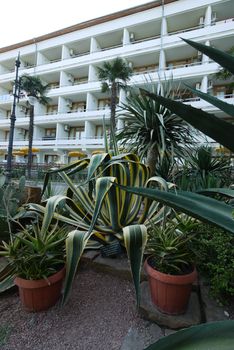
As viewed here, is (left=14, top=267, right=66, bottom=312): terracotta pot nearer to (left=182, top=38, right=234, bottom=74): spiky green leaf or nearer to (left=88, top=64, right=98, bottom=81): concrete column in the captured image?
(left=182, top=38, right=234, bottom=74): spiky green leaf

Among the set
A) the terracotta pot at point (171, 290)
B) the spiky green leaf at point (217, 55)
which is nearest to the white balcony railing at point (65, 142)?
the terracotta pot at point (171, 290)

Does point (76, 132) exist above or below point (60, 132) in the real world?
above

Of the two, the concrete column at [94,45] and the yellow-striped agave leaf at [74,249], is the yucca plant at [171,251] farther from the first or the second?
the concrete column at [94,45]

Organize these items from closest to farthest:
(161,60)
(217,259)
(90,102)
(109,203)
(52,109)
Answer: (217,259) → (109,203) → (161,60) → (90,102) → (52,109)

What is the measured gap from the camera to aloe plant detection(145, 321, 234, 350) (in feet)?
1.57

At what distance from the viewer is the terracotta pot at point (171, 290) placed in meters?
1.40

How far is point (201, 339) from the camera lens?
49 cm

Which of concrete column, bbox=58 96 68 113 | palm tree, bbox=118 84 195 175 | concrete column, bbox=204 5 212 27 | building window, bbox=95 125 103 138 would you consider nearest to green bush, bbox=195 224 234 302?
palm tree, bbox=118 84 195 175

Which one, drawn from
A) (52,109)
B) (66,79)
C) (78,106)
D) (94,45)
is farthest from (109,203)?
(52,109)

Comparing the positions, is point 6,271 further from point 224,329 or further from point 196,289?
point 224,329

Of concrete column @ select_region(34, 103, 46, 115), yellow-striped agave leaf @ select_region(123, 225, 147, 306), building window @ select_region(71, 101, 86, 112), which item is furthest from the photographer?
concrete column @ select_region(34, 103, 46, 115)

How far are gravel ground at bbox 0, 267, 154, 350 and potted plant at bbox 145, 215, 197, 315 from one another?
0.24 meters

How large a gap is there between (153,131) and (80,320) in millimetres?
2480

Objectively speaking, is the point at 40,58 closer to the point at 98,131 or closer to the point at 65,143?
the point at 65,143
